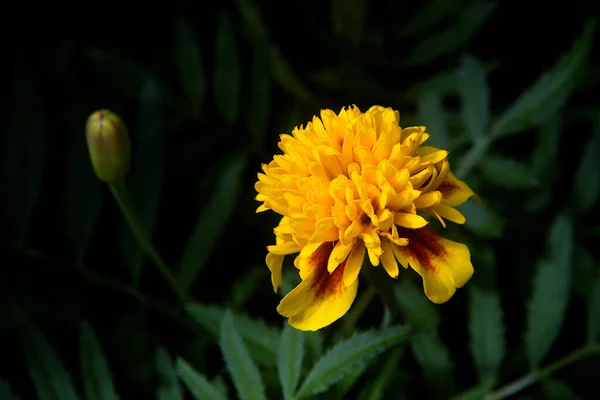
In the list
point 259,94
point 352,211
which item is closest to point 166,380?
point 352,211

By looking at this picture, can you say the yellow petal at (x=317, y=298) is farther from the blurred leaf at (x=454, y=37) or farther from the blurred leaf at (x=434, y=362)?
the blurred leaf at (x=454, y=37)

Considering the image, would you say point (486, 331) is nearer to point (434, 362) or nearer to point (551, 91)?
point (434, 362)

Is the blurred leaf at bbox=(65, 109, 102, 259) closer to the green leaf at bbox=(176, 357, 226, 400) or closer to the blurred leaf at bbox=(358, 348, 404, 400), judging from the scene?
the green leaf at bbox=(176, 357, 226, 400)

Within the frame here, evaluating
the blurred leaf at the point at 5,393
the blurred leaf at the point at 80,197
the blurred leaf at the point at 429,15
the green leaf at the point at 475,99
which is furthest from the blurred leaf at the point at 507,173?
the blurred leaf at the point at 5,393

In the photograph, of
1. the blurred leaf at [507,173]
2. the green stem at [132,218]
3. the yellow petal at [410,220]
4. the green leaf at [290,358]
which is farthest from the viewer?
the blurred leaf at [507,173]

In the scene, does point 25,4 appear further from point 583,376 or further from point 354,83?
point 583,376
